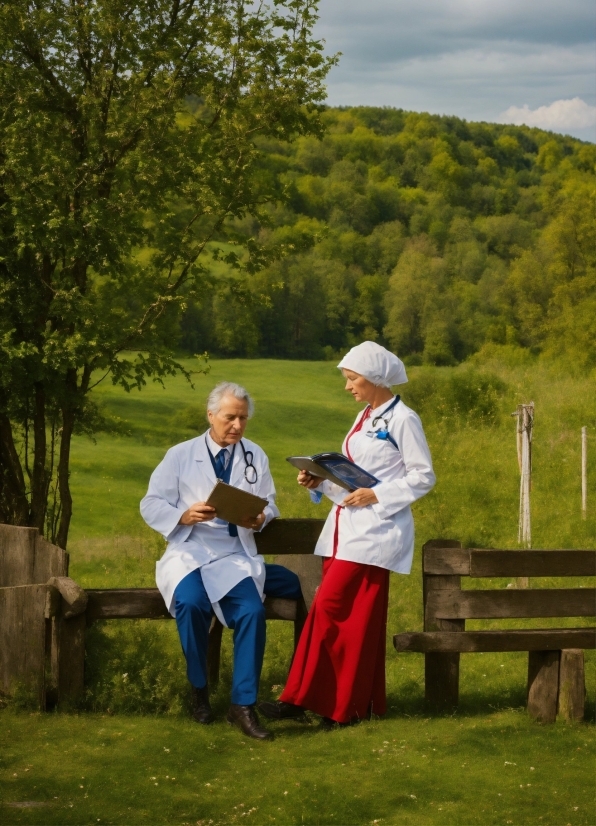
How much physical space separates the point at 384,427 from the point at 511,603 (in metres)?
1.30

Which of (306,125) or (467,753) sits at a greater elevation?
(306,125)

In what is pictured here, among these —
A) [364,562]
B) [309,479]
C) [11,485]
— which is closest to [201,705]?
[364,562]

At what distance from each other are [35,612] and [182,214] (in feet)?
18.1

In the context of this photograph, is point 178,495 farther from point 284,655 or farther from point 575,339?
point 575,339

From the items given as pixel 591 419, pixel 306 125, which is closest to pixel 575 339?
pixel 591 419

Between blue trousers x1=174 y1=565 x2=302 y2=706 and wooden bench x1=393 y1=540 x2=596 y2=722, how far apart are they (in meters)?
0.80

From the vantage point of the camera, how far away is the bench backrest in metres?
6.30

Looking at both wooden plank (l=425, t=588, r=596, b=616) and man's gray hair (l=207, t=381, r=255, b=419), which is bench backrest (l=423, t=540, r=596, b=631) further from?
man's gray hair (l=207, t=381, r=255, b=419)

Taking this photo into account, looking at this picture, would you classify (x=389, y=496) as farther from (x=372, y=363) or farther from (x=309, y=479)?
(x=372, y=363)

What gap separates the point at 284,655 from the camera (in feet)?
24.9

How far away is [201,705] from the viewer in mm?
6164

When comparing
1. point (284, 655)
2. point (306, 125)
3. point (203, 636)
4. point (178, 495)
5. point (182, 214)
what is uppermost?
point (306, 125)

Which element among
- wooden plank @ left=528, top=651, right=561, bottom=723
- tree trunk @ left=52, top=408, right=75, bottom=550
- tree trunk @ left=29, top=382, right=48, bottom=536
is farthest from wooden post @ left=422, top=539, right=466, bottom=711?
tree trunk @ left=29, top=382, right=48, bottom=536

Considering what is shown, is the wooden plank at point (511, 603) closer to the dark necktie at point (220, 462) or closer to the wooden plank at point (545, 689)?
the wooden plank at point (545, 689)
